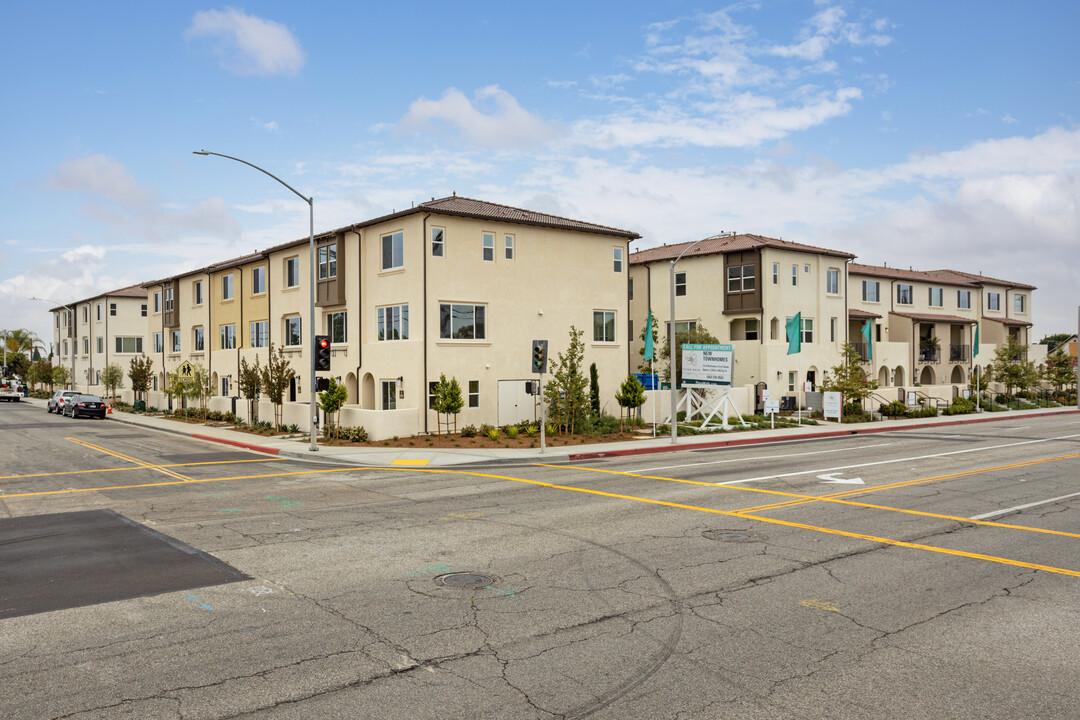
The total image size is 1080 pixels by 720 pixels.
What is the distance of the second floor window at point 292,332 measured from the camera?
37625 millimetres

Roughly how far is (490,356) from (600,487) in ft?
48.1

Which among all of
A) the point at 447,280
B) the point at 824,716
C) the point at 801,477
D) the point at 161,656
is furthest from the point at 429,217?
the point at 824,716

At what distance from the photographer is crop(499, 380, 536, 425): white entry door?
31281 mm

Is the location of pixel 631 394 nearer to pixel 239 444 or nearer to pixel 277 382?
pixel 277 382

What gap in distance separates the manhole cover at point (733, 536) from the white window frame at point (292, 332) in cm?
2968

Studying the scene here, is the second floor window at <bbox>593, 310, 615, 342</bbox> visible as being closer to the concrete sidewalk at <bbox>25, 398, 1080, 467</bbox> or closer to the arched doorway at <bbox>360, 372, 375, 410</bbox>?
the concrete sidewalk at <bbox>25, 398, 1080, 467</bbox>

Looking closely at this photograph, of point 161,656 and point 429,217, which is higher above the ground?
point 429,217

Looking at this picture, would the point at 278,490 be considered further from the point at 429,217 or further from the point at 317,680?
the point at 429,217

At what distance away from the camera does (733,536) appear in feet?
38.3

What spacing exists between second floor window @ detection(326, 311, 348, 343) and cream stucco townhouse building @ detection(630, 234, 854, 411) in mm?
22368

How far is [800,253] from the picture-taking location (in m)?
45.4

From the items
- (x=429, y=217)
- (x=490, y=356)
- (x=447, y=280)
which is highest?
(x=429, y=217)

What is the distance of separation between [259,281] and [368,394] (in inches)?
532

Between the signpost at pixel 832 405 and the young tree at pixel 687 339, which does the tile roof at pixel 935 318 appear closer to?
the young tree at pixel 687 339
